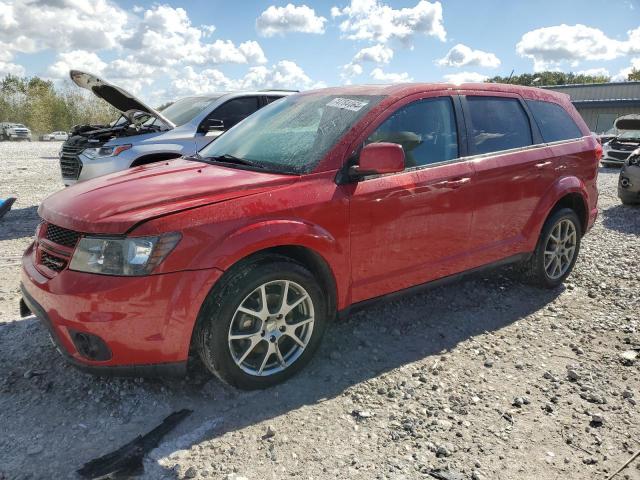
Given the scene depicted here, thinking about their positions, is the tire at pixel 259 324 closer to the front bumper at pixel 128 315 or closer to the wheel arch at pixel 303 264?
the wheel arch at pixel 303 264

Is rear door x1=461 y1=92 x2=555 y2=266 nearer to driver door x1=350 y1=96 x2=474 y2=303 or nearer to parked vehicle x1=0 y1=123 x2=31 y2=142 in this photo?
driver door x1=350 y1=96 x2=474 y2=303

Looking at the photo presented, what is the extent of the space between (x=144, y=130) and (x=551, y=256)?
5.64 meters

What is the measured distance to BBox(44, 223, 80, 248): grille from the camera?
262 cm

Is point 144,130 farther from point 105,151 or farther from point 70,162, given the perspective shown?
point 70,162

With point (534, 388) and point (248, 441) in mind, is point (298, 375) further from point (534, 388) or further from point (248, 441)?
point (534, 388)

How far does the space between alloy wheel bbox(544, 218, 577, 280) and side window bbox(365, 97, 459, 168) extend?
1.55 metres

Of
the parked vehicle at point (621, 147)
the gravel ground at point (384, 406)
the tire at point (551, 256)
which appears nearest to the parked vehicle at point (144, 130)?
the gravel ground at point (384, 406)

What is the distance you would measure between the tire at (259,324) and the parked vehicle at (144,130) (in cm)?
441

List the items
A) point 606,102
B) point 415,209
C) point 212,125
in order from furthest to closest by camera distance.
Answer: point 606,102
point 212,125
point 415,209

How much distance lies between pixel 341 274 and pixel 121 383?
57.4 inches

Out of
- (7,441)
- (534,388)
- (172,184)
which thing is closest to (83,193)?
(172,184)

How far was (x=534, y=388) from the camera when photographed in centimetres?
306

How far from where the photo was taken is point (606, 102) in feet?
119

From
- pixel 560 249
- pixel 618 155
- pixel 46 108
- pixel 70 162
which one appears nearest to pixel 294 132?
pixel 560 249
